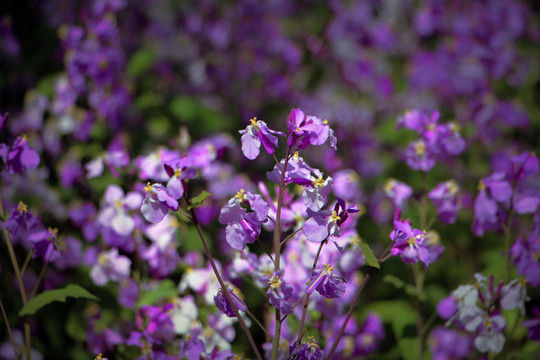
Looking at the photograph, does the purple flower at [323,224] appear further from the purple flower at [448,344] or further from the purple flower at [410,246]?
the purple flower at [448,344]

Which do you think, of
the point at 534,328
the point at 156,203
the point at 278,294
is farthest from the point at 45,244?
the point at 534,328

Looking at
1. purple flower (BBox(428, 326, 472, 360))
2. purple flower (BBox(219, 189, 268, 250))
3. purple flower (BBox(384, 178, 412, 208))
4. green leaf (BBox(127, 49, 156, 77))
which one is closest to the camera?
purple flower (BBox(219, 189, 268, 250))

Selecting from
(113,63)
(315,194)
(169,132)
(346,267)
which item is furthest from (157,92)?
(315,194)

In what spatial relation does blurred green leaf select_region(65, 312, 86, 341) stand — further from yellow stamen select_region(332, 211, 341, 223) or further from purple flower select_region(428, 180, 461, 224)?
purple flower select_region(428, 180, 461, 224)

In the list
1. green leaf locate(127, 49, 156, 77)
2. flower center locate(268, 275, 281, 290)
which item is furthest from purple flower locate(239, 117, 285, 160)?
green leaf locate(127, 49, 156, 77)

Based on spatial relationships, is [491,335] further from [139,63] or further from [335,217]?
[139,63]

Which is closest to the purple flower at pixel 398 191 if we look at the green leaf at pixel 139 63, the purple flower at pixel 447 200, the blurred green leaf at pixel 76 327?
the purple flower at pixel 447 200
